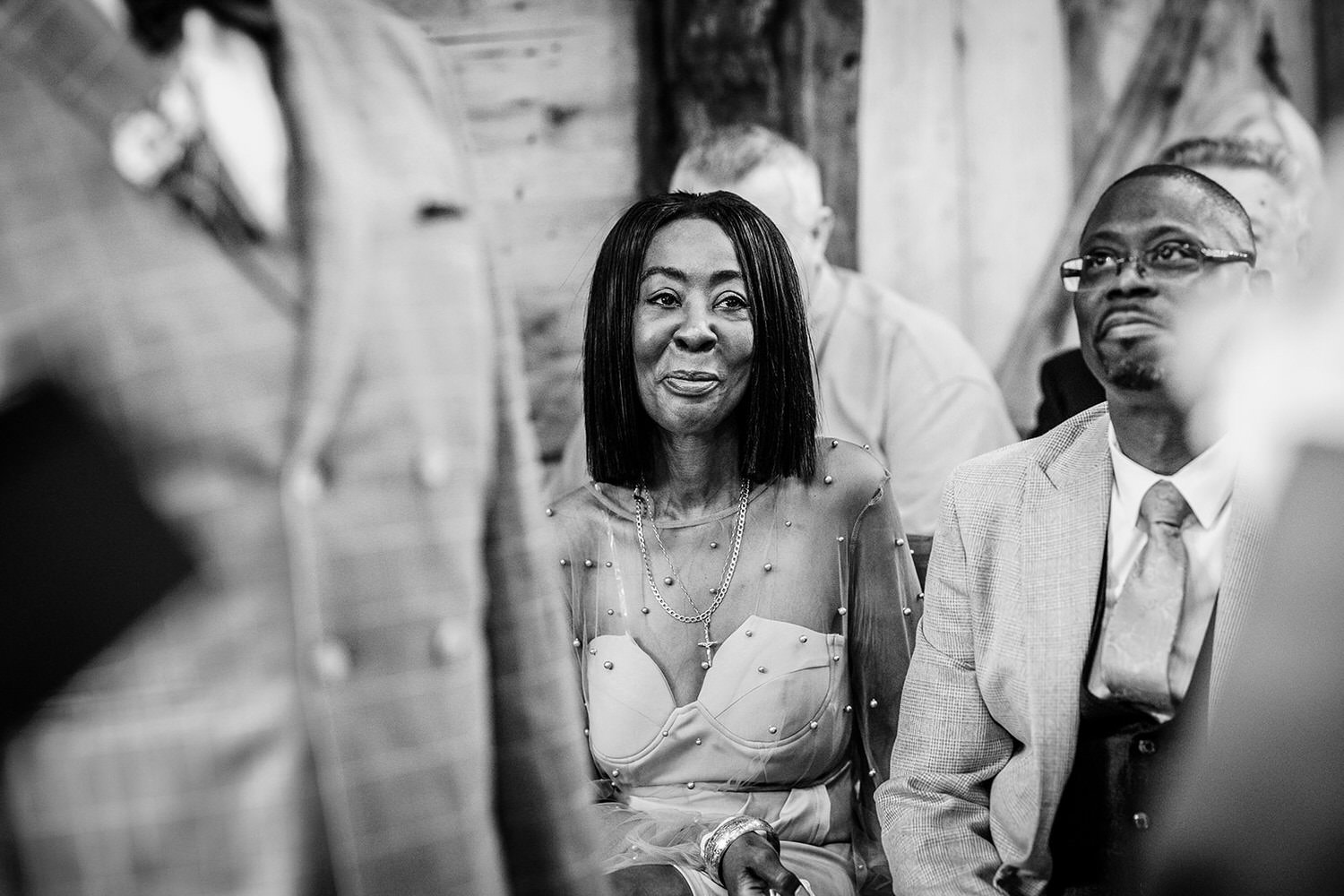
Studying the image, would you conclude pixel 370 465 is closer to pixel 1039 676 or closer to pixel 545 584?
pixel 545 584

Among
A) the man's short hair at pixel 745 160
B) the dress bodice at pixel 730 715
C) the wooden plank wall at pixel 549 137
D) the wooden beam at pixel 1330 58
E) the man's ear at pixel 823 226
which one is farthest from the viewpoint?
the wooden beam at pixel 1330 58

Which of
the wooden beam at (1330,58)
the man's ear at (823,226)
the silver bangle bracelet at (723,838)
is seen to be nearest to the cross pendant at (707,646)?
the silver bangle bracelet at (723,838)

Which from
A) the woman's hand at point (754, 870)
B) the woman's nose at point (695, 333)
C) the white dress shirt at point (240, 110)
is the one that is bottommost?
the woman's hand at point (754, 870)

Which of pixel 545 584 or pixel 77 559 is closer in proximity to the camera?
pixel 77 559

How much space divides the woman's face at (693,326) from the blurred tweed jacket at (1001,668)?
0.40 m

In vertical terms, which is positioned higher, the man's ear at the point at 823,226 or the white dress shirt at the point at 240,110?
the white dress shirt at the point at 240,110

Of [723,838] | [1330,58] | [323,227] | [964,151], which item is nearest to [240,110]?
[323,227]

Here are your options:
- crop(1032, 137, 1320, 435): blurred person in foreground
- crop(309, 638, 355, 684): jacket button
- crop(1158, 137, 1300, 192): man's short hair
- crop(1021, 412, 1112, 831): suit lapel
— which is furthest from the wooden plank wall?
crop(309, 638, 355, 684): jacket button

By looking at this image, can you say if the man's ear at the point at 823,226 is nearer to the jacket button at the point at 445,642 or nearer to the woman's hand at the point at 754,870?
the woman's hand at the point at 754,870

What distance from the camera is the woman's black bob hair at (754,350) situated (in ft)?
7.09

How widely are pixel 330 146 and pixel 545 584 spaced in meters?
0.41

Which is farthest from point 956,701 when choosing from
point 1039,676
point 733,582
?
point 733,582

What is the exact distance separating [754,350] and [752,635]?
0.46 metres

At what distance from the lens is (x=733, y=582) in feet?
7.10
